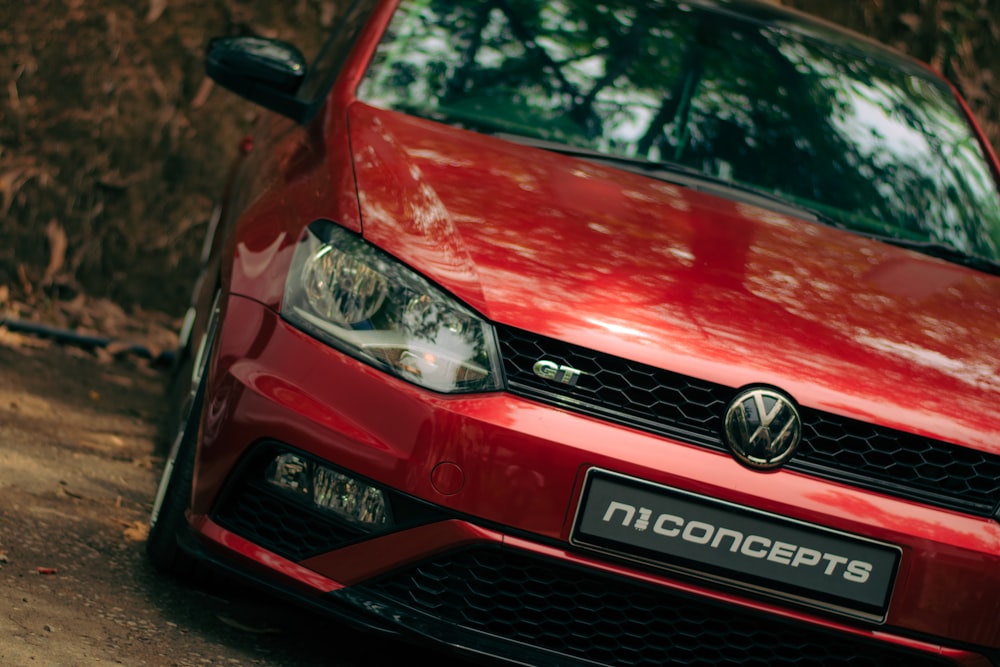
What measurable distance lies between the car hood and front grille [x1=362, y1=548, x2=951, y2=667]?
431mm

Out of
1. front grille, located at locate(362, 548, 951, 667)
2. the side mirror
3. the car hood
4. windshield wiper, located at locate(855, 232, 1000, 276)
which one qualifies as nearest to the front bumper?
front grille, located at locate(362, 548, 951, 667)

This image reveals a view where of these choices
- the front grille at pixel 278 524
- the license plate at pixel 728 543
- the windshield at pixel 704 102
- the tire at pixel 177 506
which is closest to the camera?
the license plate at pixel 728 543

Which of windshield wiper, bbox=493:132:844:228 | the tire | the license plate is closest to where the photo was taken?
the license plate

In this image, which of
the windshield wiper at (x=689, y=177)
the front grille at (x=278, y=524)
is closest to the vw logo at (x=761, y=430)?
the front grille at (x=278, y=524)

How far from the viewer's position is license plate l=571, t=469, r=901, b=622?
239 cm

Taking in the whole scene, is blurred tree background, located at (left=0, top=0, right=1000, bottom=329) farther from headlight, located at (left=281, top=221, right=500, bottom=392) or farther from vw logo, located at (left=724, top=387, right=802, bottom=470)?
vw logo, located at (left=724, top=387, right=802, bottom=470)

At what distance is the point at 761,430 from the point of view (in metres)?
2.44

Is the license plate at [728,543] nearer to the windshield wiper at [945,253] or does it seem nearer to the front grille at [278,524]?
the front grille at [278,524]

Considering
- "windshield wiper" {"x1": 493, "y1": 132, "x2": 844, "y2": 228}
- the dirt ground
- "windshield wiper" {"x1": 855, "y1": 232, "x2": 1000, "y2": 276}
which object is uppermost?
"windshield wiper" {"x1": 493, "y1": 132, "x2": 844, "y2": 228}

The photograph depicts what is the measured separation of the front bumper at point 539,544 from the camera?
7.88 ft

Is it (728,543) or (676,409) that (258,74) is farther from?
(728,543)

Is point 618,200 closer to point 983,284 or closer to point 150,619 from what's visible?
point 983,284

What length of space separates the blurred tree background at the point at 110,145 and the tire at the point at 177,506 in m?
2.81

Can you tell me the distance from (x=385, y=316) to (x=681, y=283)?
602mm
